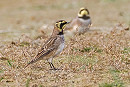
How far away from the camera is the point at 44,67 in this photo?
19.5 ft

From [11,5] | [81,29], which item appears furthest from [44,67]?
[11,5]

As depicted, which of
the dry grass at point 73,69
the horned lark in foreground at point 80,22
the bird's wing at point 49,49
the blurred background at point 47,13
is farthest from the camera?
the blurred background at point 47,13

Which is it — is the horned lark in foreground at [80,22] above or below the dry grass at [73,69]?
above

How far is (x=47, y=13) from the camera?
1608cm

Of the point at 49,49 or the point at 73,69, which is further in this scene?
the point at 49,49

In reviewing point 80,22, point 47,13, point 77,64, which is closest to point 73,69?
point 77,64

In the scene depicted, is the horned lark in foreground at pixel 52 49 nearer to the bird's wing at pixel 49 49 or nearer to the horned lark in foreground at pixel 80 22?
the bird's wing at pixel 49 49

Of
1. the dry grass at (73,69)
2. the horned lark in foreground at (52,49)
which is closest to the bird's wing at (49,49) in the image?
the horned lark in foreground at (52,49)

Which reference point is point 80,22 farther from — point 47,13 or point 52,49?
point 47,13

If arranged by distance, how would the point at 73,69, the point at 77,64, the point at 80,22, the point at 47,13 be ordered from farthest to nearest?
the point at 47,13 → the point at 80,22 → the point at 77,64 → the point at 73,69

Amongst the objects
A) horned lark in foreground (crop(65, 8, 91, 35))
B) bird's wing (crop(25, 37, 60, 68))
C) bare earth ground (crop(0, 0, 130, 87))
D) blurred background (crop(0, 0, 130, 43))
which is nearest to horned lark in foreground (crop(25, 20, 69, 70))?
bird's wing (crop(25, 37, 60, 68))

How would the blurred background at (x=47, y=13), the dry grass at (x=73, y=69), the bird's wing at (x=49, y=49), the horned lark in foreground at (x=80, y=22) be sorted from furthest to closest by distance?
1. the blurred background at (x=47, y=13)
2. the horned lark in foreground at (x=80, y=22)
3. the bird's wing at (x=49, y=49)
4. the dry grass at (x=73, y=69)

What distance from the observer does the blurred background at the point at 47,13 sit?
12016 mm

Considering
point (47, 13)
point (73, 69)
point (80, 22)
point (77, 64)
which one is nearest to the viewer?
point (73, 69)
